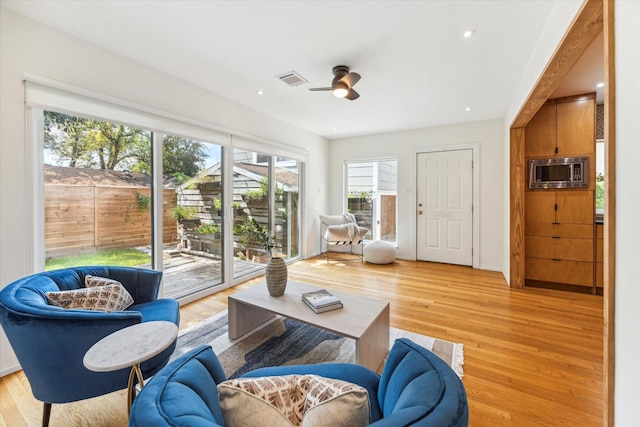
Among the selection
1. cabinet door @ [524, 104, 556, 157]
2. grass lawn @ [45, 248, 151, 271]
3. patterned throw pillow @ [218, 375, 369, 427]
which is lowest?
patterned throw pillow @ [218, 375, 369, 427]

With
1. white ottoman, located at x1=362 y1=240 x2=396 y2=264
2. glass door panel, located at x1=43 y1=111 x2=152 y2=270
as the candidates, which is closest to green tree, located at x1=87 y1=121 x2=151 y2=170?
glass door panel, located at x1=43 y1=111 x2=152 y2=270

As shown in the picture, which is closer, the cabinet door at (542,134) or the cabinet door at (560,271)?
the cabinet door at (560,271)

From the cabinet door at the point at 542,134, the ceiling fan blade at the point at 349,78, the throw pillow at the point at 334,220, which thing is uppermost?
the ceiling fan blade at the point at 349,78

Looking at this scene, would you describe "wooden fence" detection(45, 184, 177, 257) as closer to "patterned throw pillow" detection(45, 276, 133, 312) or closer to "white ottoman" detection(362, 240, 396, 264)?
"patterned throw pillow" detection(45, 276, 133, 312)

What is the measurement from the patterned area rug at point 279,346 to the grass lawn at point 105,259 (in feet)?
2.92

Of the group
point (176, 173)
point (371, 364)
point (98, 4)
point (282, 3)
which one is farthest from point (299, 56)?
point (371, 364)

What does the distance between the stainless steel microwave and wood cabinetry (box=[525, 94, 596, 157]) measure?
3.6 inches

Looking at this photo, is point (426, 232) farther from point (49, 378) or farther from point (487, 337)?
point (49, 378)

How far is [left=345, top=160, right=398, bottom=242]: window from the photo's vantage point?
5.38 meters

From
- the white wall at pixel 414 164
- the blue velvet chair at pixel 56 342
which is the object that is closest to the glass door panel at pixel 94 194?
the blue velvet chair at pixel 56 342

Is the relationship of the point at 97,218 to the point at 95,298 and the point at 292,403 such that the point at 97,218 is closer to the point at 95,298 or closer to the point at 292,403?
the point at 95,298

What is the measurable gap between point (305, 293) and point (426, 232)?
3.46 metres

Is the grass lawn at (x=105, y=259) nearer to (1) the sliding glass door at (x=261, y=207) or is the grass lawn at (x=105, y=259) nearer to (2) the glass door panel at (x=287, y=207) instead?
(1) the sliding glass door at (x=261, y=207)

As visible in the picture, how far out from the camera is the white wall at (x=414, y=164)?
4.36m
